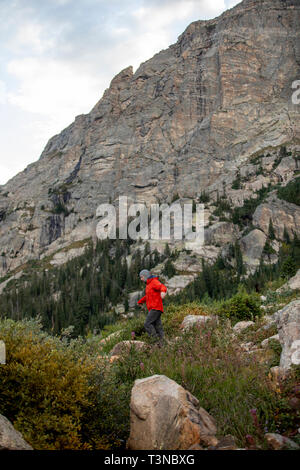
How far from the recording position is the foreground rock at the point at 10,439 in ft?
11.5

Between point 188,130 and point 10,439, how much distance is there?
165759 millimetres

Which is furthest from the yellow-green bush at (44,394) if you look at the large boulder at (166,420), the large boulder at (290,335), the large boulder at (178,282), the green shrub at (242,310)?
the large boulder at (178,282)

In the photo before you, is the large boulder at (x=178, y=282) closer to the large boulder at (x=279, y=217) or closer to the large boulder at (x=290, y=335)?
the large boulder at (x=279, y=217)

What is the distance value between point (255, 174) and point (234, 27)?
90402mm

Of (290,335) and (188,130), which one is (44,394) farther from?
(188,130)

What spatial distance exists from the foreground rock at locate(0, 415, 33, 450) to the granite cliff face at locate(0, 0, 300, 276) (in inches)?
4847

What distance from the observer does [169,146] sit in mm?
162000

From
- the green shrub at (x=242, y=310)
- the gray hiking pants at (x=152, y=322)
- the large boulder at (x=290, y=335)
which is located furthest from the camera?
the green shrub at (x=242, y=310)

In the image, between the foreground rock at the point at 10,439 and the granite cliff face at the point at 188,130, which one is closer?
the foreground rock at the point at 10,439

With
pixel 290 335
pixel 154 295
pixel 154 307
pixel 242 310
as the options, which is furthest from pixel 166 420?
pixel 242 310

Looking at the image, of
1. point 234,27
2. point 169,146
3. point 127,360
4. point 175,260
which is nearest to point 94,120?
point 169,146

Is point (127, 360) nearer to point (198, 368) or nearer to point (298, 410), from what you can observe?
point (198, 368)

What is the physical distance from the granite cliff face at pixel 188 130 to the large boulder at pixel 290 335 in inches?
4687

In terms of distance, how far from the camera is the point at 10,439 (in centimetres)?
356
